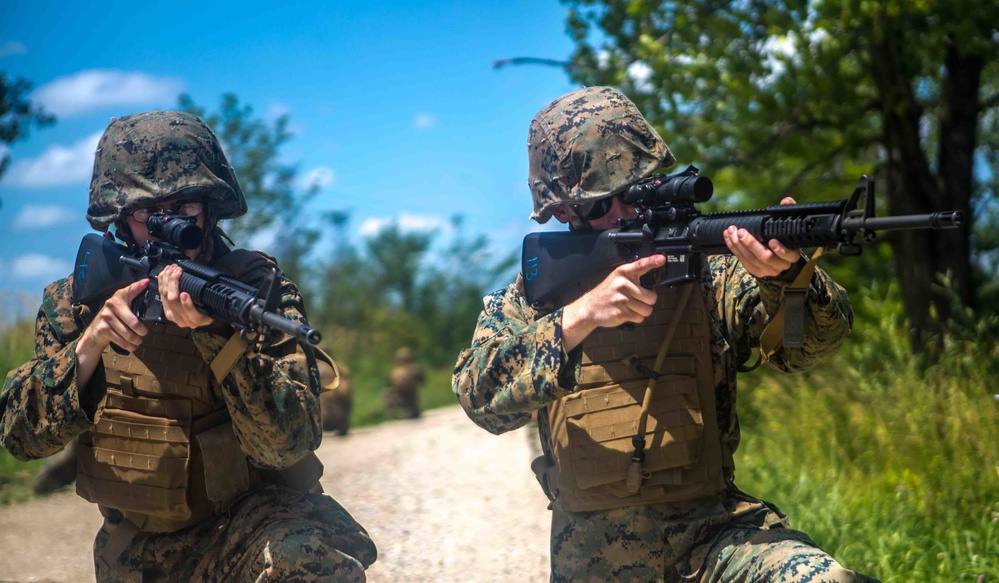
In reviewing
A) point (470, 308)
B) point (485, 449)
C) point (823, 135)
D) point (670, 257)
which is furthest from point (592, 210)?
point (470, 308)

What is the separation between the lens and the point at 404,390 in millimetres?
13359

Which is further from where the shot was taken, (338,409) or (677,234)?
(338,409)

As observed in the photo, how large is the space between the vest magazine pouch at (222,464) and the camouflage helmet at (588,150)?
1.42 meters

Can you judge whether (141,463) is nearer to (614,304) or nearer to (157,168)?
(157,168)

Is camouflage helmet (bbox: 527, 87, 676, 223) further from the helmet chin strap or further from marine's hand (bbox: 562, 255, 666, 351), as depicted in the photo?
marine's hand (bbox: 562, 255, 666, 351)

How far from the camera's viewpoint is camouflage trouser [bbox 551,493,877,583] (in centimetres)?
313

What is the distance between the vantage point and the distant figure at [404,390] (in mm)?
13328

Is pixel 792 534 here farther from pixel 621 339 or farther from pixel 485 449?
pixel 485 449

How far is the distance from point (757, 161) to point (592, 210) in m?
5.52

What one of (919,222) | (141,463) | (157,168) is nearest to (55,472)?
(141,463)

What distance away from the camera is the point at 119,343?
3.40 m

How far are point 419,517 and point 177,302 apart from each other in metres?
4.40

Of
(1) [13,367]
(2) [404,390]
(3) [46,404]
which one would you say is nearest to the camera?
(3) [46,404]

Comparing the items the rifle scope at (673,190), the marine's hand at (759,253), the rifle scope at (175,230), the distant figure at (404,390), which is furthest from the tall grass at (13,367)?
the marine's hand at (759,253)
